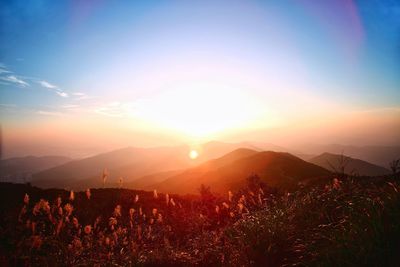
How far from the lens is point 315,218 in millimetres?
6496

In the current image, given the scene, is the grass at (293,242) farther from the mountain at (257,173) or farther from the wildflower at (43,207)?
the mountain at (257,173)

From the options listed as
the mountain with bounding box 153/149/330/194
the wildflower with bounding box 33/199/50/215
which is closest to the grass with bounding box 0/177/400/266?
the wildflower with bounding box 33/199/50/215

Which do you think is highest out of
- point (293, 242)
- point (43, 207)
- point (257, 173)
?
point (43, 207)

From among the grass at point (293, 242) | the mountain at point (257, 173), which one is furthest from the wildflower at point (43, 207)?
the mountain at point (257, 173)

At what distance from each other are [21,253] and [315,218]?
5827mm

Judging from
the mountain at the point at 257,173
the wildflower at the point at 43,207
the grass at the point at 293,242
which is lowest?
the mountain at the point at 257,173

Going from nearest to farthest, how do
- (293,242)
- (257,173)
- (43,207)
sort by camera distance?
1. (293,242)
2. (43,207)
3. (257,173)

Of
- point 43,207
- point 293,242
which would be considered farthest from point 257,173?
point 43,207

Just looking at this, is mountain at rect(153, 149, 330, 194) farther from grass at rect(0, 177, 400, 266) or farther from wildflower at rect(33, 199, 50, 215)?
wildflower at rect(33, 199, 50, 215)

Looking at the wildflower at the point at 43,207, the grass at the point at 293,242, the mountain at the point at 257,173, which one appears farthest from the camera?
the mountain at the point at 257,173

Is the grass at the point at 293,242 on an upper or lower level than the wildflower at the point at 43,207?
lower

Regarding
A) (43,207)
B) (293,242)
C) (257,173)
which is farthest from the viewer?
(257,173)

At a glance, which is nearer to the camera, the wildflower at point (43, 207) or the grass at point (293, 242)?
the grass at point (293, 242)

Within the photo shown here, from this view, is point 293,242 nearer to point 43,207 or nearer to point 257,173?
point 43,207
